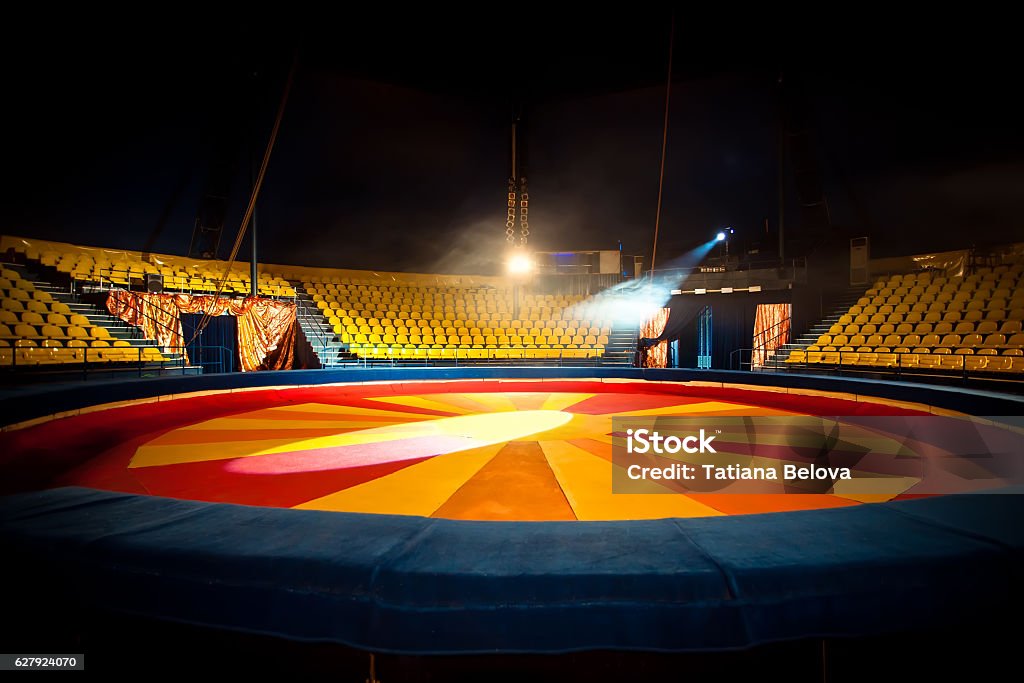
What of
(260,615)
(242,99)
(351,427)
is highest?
(242,99)

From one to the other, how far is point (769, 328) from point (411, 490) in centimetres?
1645

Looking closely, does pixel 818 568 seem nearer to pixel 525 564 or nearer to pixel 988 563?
pixel 988 563

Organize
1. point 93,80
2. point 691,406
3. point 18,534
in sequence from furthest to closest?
1. point 93,80
2. point 691,406
3. point 18,534

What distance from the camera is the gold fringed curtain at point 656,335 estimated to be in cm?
1819

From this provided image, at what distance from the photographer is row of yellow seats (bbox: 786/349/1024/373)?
8328 millimetres

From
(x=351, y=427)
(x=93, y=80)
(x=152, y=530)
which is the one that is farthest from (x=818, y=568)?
(x=93, y=80)

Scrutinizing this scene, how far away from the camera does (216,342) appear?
1353 cm

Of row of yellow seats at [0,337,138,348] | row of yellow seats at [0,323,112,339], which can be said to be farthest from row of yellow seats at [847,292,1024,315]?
row of yellow seats at [0,323,112,339]

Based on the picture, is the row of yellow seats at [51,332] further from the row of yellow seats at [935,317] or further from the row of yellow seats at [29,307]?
the row of yellow seats at [935,317]

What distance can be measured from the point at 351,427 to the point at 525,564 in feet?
17.1

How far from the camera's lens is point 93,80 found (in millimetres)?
9477

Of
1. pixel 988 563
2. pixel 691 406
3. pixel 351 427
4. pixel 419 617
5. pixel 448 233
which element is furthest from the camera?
A: pixel 448 233

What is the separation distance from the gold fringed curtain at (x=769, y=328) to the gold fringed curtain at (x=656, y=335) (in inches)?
130

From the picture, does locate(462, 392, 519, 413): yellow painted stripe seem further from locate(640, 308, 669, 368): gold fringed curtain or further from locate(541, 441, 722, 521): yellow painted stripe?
locate(640, 308, 669, 368): gold fringed curtain
